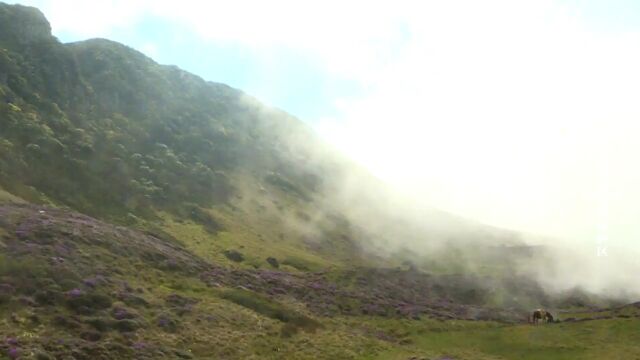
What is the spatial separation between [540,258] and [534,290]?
132 feet

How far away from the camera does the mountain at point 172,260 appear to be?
53938 millimetres

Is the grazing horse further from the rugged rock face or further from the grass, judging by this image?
the rugged rock face

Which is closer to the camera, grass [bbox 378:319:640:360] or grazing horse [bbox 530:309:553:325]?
grass [bbox 378:319:640:360]

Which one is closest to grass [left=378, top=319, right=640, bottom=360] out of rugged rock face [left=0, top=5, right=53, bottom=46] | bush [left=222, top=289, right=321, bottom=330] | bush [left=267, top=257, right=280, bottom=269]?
bush [left=222, top=289, right=321, bottom=330]

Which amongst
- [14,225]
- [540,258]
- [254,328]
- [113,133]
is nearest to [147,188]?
[113,133]

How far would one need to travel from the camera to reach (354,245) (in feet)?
595

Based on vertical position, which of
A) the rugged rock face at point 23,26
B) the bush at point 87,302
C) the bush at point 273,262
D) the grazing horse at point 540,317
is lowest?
the bush at point 87,302

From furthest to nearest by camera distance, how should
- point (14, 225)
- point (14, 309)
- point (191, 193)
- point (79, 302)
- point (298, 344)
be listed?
point (191, 193) → point (14, 225) → point (298, 344) → point (79, 302) → point (14, 309)

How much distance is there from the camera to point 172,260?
82.1 metres

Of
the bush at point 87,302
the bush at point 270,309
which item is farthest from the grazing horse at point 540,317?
the bush at point 87,302

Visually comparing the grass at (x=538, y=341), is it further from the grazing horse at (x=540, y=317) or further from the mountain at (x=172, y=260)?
the grazing horse at (x=540, y=317)

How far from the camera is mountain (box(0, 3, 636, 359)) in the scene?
5394cm

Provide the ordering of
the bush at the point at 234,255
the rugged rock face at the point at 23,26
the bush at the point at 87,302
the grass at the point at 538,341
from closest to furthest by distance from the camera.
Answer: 1. the bush at the point at 87,302
2. the grass at the point at 538,341
3. the bush at the point at 234,255
4. the rugged rock face at the point at 23,26

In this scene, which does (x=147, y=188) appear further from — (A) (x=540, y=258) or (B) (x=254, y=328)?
(A) (x=540, y=258)
